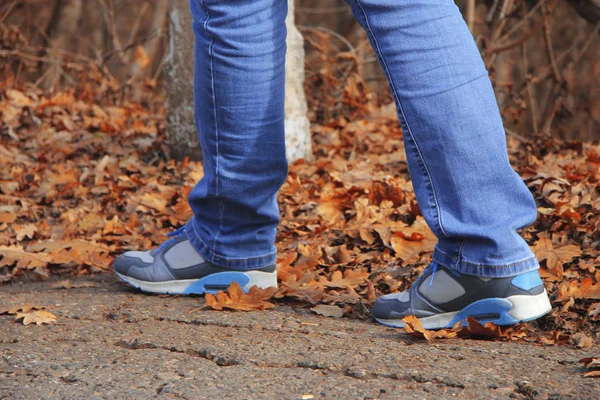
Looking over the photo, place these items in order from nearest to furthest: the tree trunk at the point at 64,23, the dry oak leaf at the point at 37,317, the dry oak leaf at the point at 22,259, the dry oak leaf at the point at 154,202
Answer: the dry oak leaf at the point at 37,317 → the dry oak leaf at the point at 22,259 → the dry oak leaf at the point at 154,202 → the tree trunk at the point at 64,23

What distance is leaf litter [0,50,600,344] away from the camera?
8.13ft

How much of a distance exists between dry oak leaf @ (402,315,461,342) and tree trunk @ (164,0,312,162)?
2.26 meters

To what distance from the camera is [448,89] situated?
1.77 meters

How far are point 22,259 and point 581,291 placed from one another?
2.20 metres

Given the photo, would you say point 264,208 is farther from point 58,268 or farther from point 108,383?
point 58,268

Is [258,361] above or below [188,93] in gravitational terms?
below

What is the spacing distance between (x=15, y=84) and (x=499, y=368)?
5.37 m

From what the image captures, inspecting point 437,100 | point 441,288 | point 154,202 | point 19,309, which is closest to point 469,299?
point 441,288

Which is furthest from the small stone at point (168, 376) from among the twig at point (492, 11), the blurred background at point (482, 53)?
the twig at point (492, 11)

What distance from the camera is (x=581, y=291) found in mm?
2209

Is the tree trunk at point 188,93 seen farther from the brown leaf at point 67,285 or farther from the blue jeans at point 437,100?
the blue jeans at point 437,100

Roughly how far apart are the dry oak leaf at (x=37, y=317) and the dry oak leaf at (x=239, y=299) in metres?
0.49

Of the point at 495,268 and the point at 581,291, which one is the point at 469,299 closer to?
the point at 495,268

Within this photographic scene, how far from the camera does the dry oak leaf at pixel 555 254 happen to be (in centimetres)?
246
